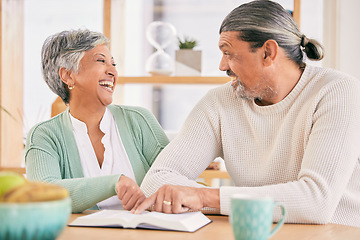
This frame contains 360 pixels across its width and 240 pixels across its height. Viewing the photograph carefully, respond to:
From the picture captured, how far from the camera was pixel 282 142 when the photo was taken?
1590 millimetres

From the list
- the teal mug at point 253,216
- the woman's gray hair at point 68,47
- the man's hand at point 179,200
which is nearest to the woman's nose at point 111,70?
the woman's gray hair at point 68,47

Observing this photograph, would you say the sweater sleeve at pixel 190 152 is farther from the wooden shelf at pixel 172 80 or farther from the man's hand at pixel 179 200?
the wooden shelf at pixel 172 80

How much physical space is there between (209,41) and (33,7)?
1.52 metres

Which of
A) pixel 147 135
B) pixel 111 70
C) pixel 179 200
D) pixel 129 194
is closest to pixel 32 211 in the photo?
pixel 179 200

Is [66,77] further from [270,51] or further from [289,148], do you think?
[289,148]

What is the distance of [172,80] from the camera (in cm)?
317

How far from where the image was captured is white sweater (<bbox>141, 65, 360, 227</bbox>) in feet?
4.18

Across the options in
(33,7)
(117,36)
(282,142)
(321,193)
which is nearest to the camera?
(321,193)

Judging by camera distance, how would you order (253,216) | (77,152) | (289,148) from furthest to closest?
1. (77,152)
2. (289,148)
3. (253,216)

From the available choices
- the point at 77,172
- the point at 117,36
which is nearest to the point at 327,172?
the point at 77,172

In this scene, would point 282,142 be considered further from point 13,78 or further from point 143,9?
point 13,78

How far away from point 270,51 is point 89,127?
2.87ft

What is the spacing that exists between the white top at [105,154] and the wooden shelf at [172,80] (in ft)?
3.87

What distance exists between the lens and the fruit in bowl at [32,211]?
67 cm
